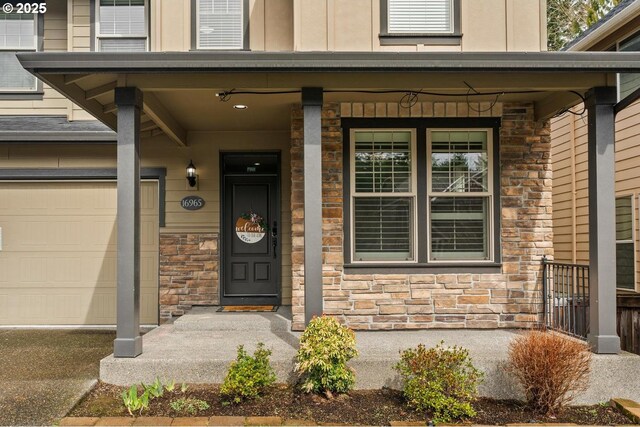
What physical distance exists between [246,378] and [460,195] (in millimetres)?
3256

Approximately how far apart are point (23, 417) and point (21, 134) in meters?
4.35

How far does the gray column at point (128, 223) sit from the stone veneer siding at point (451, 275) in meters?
1.81

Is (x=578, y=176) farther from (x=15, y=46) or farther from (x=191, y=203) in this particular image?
(x=15, y=46)

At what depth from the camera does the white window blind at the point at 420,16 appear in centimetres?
590

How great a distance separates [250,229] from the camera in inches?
296

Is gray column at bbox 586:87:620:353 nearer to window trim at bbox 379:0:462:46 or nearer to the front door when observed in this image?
window trim at bbox 379:0:462:46

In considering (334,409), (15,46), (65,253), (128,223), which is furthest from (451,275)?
(15,46)

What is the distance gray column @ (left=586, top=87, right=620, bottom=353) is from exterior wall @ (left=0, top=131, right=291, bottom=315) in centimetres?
390

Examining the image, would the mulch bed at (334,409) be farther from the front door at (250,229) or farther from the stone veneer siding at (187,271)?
the front door at (250,229)

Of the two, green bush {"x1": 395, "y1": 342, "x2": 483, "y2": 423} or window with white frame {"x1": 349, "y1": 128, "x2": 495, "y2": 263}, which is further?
window with white frame {"x1": 349, "y1": 128, "x2": 495, "y2": 263}

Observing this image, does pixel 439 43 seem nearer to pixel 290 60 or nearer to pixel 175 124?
pixel 290 60

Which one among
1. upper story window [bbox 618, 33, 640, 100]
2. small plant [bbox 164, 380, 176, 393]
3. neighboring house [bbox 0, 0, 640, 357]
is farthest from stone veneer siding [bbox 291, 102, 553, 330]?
upper story window [bbox 618, 33, 640, 100]

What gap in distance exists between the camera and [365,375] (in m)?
4.66

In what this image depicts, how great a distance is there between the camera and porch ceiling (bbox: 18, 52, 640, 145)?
15.2 feet
